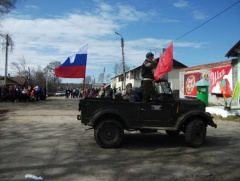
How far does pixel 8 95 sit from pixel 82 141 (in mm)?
22882

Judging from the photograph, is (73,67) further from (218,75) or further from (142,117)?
(218,75)

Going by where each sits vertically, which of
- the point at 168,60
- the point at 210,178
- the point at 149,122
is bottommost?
the point at 210,178

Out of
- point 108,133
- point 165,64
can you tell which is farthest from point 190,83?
point 108,133

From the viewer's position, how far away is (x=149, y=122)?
9094mm

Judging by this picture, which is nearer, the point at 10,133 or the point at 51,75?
the point at 10,133

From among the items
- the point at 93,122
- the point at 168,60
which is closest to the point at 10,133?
the point at 93,122

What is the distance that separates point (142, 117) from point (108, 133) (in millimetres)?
978

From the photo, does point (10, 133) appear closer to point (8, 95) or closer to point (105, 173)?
point (105, 173)

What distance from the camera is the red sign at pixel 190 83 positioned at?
1004 inches

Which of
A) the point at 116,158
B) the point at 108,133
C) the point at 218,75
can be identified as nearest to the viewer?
the point at 116,158

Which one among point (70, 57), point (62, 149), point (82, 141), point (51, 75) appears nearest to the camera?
point (62, 149)

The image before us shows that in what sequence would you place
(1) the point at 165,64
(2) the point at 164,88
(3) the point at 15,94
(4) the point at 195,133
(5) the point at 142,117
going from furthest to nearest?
1. (3) the point at 15,94
2. (1) the point at 165,64
3. (2) the point at 164,88
4. (4) the point at 195,133
5. (5) the point at 142,117

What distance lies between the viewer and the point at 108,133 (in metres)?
8.88

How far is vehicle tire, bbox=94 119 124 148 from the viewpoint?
8.83 meters
